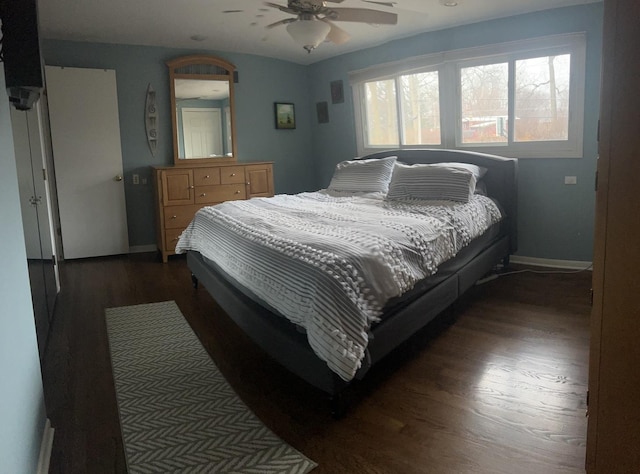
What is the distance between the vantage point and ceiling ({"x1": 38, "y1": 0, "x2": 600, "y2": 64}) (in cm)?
396

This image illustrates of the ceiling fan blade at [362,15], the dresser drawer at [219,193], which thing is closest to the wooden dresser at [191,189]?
the dresser drawer at [219,193]

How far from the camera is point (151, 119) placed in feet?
18.4

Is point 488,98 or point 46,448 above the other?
point 488,98

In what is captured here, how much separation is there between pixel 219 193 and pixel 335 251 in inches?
139

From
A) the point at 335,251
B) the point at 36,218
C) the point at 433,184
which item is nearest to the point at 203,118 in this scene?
the point at 36,218

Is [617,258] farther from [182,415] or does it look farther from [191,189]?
[191,189]

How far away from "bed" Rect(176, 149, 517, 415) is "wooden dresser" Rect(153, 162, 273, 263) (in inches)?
52.3

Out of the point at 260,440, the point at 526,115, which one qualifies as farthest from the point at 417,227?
the point at 526,115

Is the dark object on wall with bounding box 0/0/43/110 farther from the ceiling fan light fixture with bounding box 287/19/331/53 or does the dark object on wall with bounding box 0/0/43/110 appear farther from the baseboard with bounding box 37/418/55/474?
the ceiling fan light fixture with bounding box 287/19/331/53

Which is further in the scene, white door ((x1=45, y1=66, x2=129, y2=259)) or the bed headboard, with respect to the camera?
white door ((x1=45, y1=66, x2=129, y2=259))

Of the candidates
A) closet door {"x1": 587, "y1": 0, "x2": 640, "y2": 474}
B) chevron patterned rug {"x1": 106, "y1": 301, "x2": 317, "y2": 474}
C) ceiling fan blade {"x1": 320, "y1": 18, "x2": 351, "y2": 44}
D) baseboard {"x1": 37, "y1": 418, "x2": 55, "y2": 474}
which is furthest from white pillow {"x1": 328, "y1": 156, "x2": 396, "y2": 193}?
baseboard {"x1": 37, "y1": 418, "x2": 55, "y2": 474}

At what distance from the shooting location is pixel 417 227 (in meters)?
2.90

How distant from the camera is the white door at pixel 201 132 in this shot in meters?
5.70

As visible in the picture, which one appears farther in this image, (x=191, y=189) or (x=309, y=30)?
(x=191, y=189)
